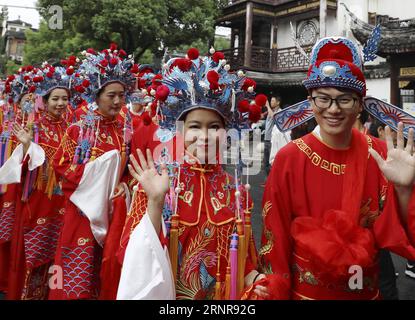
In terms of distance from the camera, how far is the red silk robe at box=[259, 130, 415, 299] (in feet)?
6.89

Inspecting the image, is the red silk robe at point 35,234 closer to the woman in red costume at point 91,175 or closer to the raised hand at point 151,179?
the woman in red costume at point 91,175

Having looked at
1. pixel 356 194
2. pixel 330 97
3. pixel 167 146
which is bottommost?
pixel 356 194

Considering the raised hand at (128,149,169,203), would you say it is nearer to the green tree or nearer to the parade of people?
the parade of people

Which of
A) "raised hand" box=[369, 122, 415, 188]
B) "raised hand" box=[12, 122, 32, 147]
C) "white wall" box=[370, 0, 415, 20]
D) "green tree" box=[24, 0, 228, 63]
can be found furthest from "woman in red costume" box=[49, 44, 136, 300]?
"white wall" box=[370, 0, 415, 20]

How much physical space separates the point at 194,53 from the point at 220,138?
0.51 meters

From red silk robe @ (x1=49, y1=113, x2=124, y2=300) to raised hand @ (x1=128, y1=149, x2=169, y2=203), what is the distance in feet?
5.67

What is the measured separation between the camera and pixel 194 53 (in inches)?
101

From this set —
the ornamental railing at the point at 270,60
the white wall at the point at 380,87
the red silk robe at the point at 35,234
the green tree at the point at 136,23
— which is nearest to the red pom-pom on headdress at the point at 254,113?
the red silk robe at the point at 35,234

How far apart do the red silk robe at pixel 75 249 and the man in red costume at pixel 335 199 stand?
6.21 ft

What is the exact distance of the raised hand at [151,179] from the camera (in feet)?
6.88
